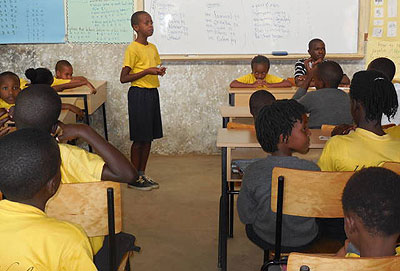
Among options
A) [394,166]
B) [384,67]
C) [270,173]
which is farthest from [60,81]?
[394,166]

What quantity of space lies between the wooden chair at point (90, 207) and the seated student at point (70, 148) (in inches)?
13.2

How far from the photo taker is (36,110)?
2.08 meters

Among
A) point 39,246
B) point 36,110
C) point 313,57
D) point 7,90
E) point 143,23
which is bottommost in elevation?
point 39,246

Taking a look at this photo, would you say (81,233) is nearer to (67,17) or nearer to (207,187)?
(207,187)

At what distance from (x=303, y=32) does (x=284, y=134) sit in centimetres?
346

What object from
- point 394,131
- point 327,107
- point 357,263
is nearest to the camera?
point 357,263

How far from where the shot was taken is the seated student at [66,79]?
4.92 metres

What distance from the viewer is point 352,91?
254cm

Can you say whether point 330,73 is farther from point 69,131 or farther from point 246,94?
point 69,131

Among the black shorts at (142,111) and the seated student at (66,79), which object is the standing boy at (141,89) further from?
the seated student at (66,79)

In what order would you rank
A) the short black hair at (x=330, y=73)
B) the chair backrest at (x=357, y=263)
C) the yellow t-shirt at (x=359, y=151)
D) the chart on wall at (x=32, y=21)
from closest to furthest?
the chair backrest at (x=357, y=263)
the yellow t-shirt at (x=359, y=151)
the short black hair at (x=330, y=73)
the chart on wall at (x=32, y=21)

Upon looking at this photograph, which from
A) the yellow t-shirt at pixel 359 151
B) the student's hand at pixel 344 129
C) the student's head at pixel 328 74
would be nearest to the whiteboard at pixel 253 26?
the student's head at pixel 328 74

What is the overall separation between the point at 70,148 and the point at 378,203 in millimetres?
1196

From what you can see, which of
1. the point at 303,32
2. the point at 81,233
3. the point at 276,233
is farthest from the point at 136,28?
the point at 81,233
